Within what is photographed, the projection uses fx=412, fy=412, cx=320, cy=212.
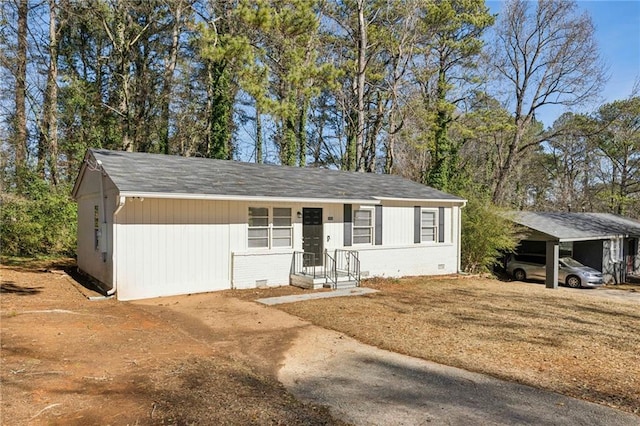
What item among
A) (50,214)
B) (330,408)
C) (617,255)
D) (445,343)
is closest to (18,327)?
(330,408)

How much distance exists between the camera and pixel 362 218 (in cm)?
1348

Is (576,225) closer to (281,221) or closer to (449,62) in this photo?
(449,62)

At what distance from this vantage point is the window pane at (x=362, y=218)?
43.7 ft

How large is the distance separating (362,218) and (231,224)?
14.8 feet

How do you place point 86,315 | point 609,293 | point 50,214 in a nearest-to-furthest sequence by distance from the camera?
point 86,315 → point 50,214 → point 609,293

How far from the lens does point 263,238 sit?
1155 centimetres

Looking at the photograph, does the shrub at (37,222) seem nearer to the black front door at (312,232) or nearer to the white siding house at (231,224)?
the white siding house at (231,224)

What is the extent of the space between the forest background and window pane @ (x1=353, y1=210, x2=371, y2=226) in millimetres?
4073

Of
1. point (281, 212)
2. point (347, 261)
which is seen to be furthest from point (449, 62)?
point (281, 212)

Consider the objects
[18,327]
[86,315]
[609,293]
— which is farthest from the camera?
[609,293]

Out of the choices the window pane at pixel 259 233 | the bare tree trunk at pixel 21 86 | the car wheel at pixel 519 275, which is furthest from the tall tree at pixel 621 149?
the bare tree trunk at pixel 21 86

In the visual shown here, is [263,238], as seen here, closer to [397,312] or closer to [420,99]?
[397,312]

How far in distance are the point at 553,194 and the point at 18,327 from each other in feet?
149

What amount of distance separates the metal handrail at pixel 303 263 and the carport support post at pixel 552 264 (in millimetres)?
11051
